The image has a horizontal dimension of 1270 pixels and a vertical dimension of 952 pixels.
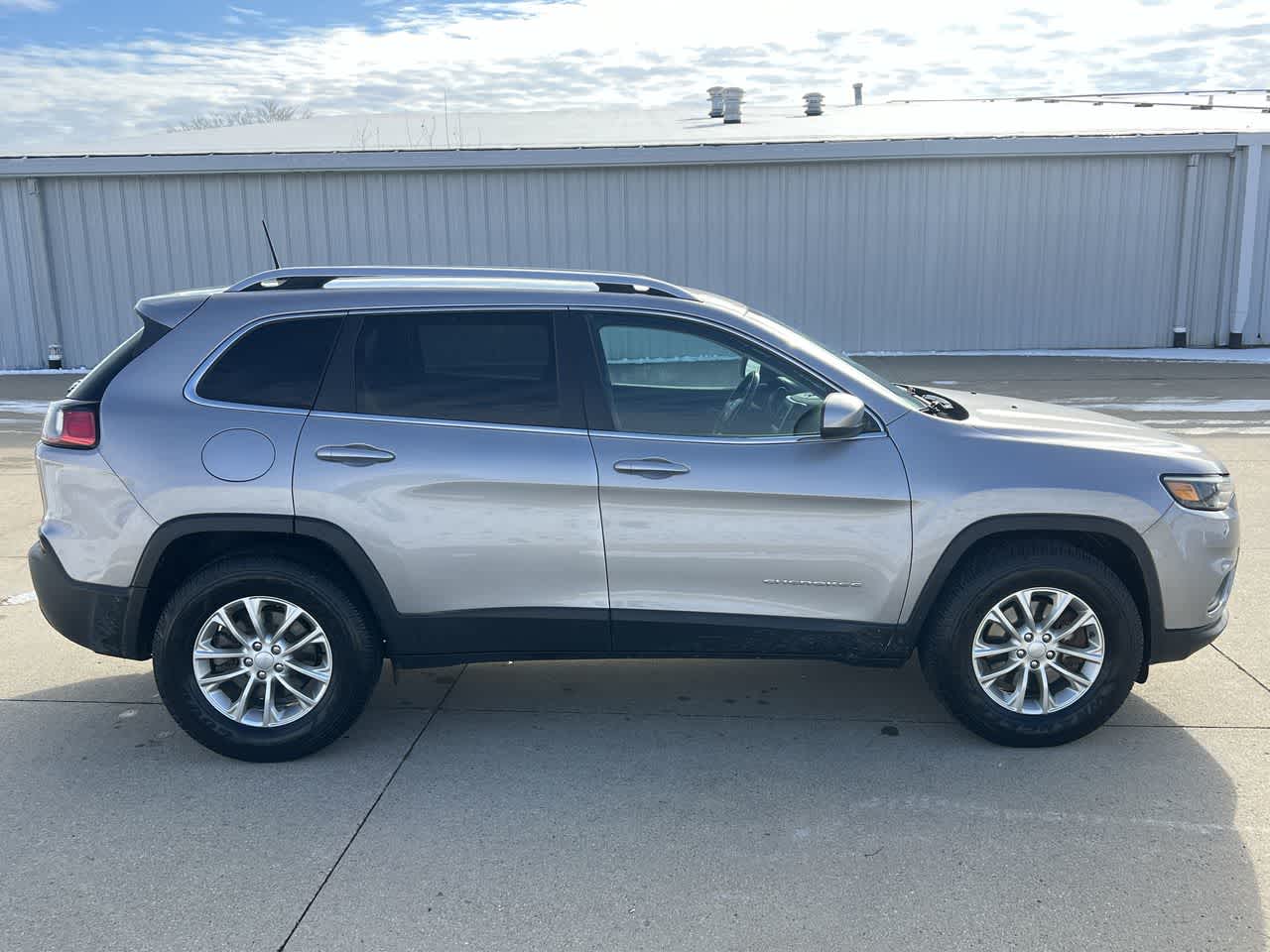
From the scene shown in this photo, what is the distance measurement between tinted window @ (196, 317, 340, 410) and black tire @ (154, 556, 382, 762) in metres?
0.61

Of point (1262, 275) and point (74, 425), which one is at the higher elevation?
point (74, 425)

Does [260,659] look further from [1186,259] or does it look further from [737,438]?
[1186,259]

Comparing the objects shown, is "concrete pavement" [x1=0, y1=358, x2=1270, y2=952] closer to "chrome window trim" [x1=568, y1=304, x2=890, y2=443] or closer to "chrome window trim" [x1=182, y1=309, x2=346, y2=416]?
"chrome window trim" [x1=568, y1=304, x2=890, y2=443]

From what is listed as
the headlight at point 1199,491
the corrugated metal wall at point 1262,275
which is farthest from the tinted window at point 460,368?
the corrugated metal wall at point 1262,275

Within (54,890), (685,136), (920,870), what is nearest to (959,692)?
(920,870)

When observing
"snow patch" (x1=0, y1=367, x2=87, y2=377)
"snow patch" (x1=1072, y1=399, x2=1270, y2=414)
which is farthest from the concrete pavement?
"snow patch" (x1=0, y1=367, x2=87, y2=377)

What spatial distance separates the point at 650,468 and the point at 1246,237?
15.3m

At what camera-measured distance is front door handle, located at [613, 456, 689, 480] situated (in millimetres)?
4152

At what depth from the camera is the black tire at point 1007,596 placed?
4.24m

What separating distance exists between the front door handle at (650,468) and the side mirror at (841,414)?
53 centimetres

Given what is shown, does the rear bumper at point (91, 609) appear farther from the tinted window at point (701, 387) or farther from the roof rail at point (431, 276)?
the tinted window at point (701, 387)

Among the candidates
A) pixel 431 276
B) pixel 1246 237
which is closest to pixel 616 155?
pixel 1246 237

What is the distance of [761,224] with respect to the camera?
53.8 feet

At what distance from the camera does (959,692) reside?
4316mm
